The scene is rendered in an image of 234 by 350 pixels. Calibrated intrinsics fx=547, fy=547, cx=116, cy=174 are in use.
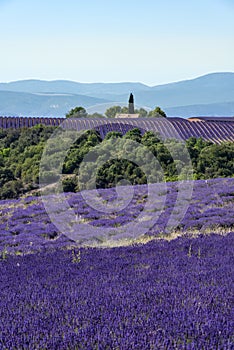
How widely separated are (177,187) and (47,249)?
8734 mm

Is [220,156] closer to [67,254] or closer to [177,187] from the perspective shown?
[177,187]

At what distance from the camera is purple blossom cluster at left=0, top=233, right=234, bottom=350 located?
406 cm

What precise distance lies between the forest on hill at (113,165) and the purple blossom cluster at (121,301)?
15.1 metres

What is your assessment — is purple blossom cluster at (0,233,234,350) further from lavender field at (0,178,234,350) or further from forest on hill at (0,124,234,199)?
forest on hill at (0,124,234,199)

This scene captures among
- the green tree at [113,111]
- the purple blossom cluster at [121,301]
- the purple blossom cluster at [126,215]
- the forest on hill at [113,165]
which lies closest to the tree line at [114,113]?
the green tree at [113,111]

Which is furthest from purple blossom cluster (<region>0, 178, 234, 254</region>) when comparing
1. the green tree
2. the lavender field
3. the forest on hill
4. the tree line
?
the green tree

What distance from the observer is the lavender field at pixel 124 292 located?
13.5ft

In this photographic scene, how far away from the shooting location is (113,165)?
24.3 meters

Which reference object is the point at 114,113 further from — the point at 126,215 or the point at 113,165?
the point at 126,215

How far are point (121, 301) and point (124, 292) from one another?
16.8 inches

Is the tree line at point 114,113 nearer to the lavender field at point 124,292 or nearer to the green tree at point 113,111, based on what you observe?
the green tree at point 113,111

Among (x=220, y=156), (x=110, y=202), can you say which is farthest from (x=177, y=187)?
(x=220, y=156)

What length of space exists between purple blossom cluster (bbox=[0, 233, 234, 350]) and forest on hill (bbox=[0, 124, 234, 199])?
15.1m

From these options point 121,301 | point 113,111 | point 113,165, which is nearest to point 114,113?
point 113,111
